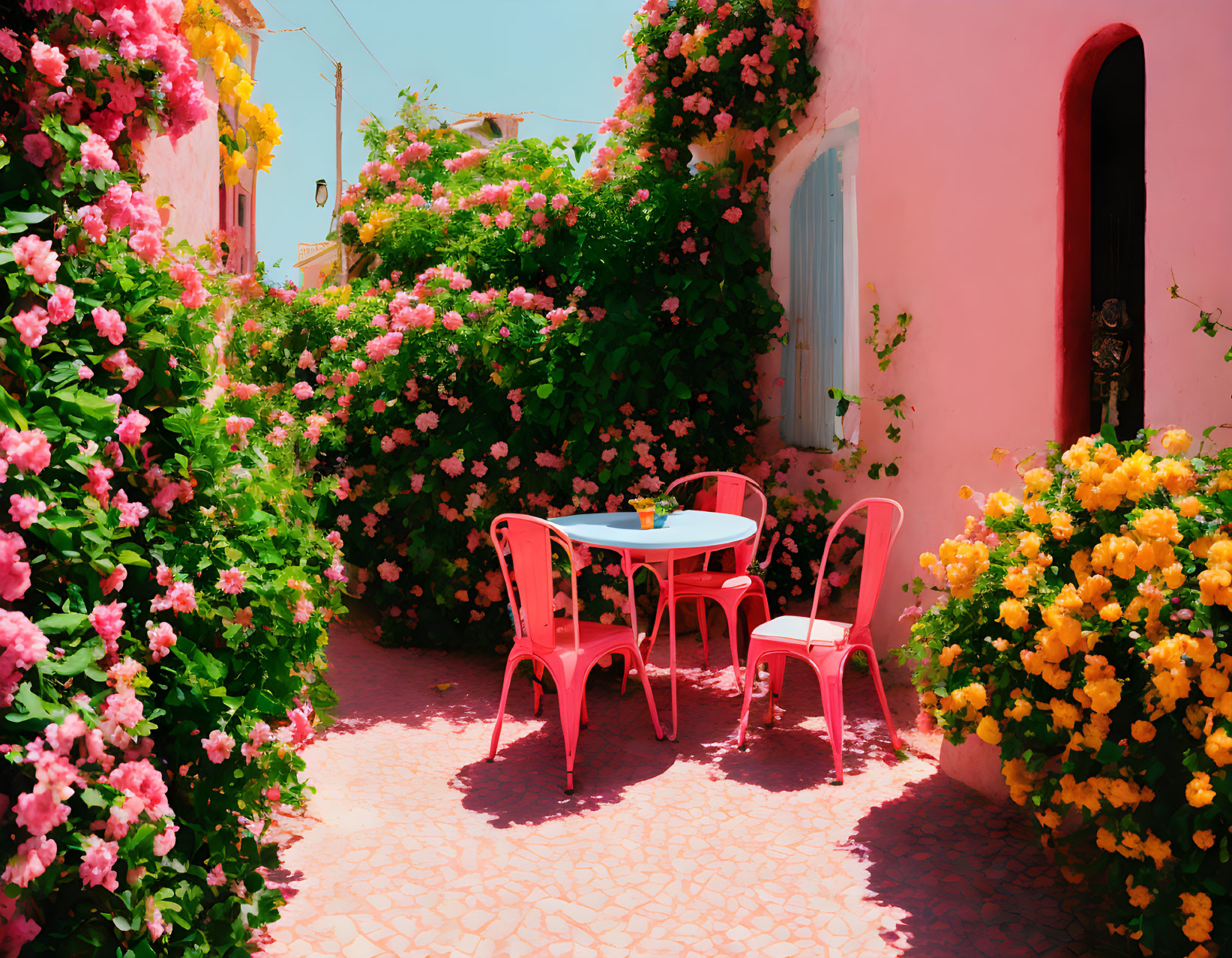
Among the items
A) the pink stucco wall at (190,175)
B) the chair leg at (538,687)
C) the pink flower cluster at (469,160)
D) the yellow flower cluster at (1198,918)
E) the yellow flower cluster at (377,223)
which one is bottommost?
the chair leg at (538,687)

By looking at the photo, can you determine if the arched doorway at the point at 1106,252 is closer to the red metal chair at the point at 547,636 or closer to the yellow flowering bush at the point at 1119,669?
the yellow flowering bush at the point at 1119,669

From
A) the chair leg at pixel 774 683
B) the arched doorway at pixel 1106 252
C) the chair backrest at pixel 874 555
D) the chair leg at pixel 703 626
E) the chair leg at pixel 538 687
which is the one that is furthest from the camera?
the chair leg at pixel 703 626

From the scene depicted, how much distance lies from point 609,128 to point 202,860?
226 inches

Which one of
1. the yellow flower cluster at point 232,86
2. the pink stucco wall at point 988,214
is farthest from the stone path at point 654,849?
the yellow flower cluster at point 232,86

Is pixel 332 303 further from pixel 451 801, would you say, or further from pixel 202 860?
pixel 202 860

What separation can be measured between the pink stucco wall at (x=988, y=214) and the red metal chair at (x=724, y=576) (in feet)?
2.30

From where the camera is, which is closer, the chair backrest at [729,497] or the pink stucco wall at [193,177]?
the pink stucco wall at [193,177]

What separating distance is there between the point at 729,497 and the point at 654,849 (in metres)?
2.46

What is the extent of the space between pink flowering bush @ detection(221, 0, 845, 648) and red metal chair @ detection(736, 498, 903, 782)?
4.38ft

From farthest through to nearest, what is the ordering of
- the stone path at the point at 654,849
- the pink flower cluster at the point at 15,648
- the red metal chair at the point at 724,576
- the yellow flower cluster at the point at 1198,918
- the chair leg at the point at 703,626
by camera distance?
the chair leg at the point at 703,626 → the red metal chair at the point at 724,576 → the stone path at the point at 654,849 → the yellow flower cluster at the point at 1198,918 → the pink flower cluster at the point at 15,648

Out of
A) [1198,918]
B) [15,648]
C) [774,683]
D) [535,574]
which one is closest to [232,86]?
[535,574]

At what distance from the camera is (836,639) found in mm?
3686

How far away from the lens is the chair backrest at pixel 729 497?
4.83 m

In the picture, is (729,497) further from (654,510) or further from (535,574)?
(535,574)
